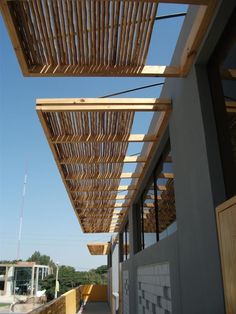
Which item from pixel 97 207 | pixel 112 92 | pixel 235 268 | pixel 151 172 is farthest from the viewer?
pixel 97 207

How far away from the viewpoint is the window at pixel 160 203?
459 cm

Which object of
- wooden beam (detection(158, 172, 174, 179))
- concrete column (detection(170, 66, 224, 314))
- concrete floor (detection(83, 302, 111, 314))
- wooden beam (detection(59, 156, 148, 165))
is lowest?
concrete floor (detection(83, 302, 111, 314))

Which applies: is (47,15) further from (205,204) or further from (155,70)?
(205,204)

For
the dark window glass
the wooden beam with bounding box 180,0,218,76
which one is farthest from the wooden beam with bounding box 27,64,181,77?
the dark window glass

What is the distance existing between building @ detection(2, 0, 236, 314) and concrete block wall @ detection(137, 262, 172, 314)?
0.01 metres

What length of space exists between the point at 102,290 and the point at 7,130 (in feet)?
56.3

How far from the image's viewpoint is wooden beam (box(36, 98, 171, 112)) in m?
3.79

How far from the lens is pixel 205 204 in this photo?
2.58m

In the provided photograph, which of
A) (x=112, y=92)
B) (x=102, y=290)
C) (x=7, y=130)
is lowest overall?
(x=102, y=290)

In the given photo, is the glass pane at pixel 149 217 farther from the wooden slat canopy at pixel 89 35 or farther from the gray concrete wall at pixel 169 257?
the wooden slat canopy at pixel 89 35

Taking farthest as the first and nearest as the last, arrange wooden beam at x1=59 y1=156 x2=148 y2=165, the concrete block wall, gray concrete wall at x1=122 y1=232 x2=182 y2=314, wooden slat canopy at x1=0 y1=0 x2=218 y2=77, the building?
wooden beam at x1=59 y1=156 x2=148 y2=165 → the concrete block wall → gray concrete wall at x1=122 y1=232 x2=182 y2=314 → wooden slat canopy at x1=0 y1=0 x2=218 y2=77 → the building

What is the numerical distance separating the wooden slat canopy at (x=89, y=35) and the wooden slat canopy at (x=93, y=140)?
0.74 m

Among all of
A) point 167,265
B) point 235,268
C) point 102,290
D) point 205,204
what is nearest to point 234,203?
point 235,268

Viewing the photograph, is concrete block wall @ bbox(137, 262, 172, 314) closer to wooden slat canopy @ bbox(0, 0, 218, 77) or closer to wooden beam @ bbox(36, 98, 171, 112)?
wooden beam @ bbox(36, 98, 171, 112)
